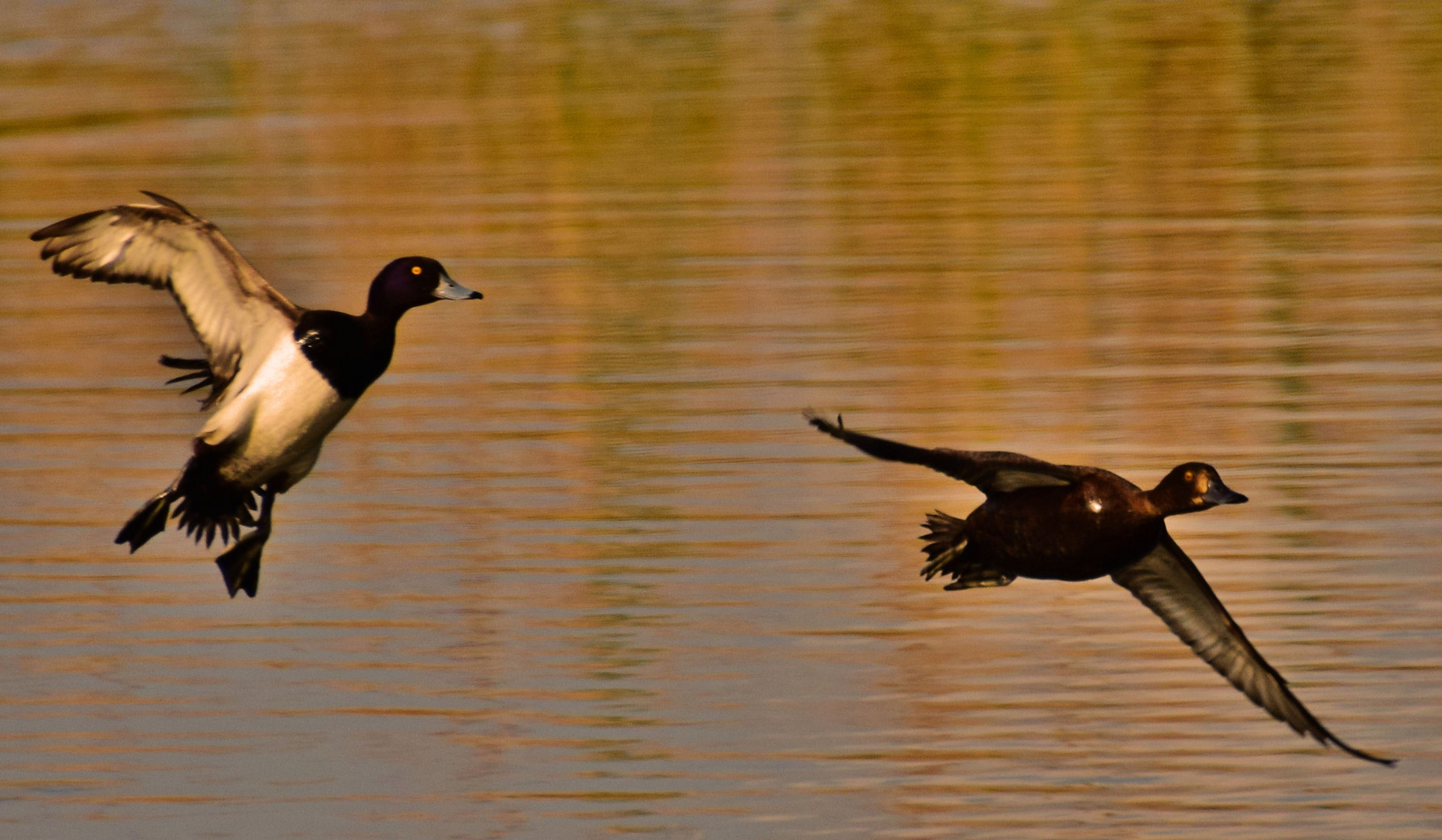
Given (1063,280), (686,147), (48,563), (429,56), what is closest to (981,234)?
(1063,280)

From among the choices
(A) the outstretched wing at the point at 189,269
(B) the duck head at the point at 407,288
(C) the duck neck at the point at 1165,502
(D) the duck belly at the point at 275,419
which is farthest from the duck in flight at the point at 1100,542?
(A) the outstretched wing at the point at 189,269

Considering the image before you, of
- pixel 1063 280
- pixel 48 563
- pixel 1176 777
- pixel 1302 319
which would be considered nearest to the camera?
pixel 1176 777

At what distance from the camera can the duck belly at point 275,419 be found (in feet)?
25.7

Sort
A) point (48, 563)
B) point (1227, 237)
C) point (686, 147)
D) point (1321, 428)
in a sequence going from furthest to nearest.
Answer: point (686, 147) < point (1227, 237) < point (1321, 428) < point (48, 563)

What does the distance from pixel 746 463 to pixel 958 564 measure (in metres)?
3.41

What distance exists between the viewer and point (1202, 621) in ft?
24.4

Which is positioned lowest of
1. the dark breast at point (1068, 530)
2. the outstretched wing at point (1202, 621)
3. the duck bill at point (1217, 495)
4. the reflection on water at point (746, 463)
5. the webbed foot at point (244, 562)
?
the reflection on water at point (746, 463)

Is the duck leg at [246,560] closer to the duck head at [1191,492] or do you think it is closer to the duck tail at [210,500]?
the duck tail at [210,500]

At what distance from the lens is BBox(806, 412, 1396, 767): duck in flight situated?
7082 millimetres

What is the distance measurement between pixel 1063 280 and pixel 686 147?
5454 mm

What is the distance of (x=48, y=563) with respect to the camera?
9883mm

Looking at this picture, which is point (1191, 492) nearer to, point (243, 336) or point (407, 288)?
point (407, 288)

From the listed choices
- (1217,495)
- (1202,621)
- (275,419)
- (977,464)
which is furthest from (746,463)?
(977,464)

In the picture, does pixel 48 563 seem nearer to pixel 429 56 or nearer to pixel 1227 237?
pixel 1227 237
